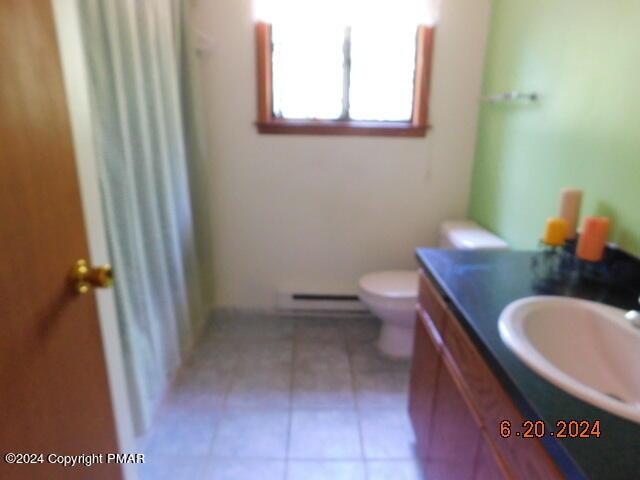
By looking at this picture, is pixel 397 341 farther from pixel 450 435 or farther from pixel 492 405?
pixel 492 405

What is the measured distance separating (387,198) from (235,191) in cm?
95

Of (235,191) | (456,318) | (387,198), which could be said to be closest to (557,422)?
(456,318)

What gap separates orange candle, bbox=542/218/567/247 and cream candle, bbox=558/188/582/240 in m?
0.03

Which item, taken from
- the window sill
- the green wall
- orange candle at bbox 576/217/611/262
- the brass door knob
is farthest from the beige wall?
the brass door knob

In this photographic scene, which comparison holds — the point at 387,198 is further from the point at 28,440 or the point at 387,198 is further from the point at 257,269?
the point at 28,440

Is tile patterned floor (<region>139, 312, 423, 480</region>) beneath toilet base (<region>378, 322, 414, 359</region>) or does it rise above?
beneath

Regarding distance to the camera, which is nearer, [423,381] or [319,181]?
[423,381]

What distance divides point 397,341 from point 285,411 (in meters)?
0.77

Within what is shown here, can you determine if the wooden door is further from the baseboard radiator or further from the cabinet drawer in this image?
the baseboard radiator

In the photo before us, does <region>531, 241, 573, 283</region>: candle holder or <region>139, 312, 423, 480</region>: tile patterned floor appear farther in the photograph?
<region>139, 312, 423, 480</region>: tile patterned floor

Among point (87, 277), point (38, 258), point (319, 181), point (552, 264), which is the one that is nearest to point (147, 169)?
point (87, 277)

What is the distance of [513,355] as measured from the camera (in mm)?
910

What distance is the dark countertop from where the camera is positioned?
65 cm

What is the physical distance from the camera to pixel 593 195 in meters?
1.43
